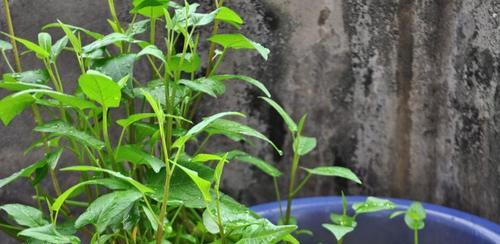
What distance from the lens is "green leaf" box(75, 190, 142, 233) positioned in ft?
3.08

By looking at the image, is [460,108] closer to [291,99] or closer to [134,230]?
[291,99]

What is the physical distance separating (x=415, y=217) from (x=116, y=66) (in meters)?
0.64

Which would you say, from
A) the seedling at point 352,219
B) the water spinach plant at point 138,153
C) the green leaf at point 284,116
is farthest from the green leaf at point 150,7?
the seedling at point 352,219

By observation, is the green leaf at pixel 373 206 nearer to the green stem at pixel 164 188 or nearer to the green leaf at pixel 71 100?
the green stem at pixel 164 188

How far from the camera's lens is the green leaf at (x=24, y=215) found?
3.44 feet

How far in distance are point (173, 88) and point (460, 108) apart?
2.13ft

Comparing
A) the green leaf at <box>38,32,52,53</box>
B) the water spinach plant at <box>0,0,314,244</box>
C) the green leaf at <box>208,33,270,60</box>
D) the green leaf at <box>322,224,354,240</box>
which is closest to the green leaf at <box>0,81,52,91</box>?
the water spinach plant at <box>0,0,314,244</box>

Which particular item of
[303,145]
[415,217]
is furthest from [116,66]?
[415,217]

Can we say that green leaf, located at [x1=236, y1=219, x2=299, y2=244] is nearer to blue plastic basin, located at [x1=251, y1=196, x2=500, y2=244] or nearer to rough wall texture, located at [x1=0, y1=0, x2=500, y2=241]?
blue plastic basin, located at [x1=251, y1=196, x2=500, y2=244]

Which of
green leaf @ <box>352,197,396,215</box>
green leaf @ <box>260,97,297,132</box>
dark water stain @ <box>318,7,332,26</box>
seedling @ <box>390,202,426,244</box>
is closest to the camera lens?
green leaf @ <box>260,97,297,132</box>

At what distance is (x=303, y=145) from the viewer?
132 cm

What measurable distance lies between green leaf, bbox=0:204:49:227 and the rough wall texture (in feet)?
1.29

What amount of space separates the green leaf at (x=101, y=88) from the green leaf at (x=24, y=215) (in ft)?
0.71

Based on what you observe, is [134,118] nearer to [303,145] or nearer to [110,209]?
[110,209]
